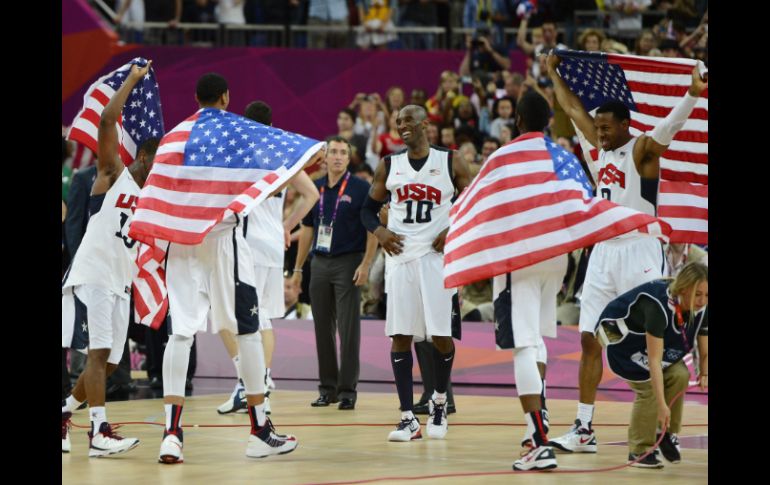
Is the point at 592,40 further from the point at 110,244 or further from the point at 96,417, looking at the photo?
the point at 96,417

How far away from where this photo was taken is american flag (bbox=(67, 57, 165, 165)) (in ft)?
29.5

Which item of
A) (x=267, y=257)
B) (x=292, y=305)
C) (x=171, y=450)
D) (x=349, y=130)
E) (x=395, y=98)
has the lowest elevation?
(x=292, y=305)

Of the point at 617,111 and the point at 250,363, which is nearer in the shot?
the point at 250,363

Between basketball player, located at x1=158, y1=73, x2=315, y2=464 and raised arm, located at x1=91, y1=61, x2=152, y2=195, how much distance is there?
782 mm

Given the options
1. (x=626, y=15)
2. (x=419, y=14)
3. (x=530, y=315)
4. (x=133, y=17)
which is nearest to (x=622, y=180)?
(x=530, y=315)

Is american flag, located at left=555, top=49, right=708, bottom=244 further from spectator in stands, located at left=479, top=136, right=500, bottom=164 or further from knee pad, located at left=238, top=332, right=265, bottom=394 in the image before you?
spectator in stands, located at left=479, top=136, right=500, bottom=164

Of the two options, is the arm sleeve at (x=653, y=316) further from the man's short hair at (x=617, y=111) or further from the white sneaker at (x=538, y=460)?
the man's short hair at (x=617, y=111)

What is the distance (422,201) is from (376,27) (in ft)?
36.5

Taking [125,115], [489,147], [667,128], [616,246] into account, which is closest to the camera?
[667,128]

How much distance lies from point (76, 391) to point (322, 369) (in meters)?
3.40

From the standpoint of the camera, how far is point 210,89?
8352mm

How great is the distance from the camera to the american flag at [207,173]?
789 centimetres

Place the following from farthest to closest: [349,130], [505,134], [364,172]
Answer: [349,130]
[505,134]
[364,172]
